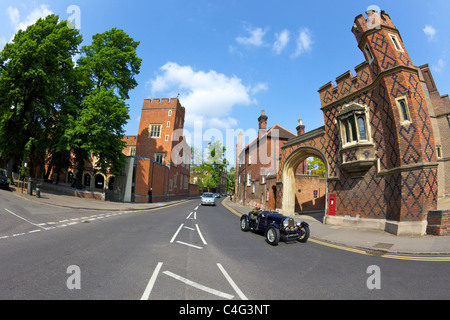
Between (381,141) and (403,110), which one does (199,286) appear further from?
(403,110)

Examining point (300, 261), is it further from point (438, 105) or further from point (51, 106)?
point (51, 106)

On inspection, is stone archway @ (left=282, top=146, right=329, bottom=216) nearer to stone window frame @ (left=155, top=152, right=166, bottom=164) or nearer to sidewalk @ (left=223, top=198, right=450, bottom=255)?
sidewalk @ (left=223, top=198, right=450, bottom=255)

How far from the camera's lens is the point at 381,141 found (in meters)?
11.8

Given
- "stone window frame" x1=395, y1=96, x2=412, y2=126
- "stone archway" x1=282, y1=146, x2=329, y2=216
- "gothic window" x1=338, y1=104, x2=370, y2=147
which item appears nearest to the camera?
"stone window frame" x1=395, y1=96, x2=412, y2=126

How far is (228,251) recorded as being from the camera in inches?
274

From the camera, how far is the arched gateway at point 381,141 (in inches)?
395

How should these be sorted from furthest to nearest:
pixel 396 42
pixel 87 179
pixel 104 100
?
pixel 87 179 → pixel 104 100 → pixel 396 42

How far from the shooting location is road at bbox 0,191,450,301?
3.88 m

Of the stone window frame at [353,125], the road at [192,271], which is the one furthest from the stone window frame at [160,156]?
the stone window frame at [353,125]

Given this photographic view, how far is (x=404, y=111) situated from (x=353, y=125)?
2516mm

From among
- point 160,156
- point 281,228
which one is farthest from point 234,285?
point 160,156

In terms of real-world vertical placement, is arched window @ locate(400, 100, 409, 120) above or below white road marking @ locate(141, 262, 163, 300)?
above

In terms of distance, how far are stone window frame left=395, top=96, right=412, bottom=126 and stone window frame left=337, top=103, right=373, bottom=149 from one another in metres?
1.64

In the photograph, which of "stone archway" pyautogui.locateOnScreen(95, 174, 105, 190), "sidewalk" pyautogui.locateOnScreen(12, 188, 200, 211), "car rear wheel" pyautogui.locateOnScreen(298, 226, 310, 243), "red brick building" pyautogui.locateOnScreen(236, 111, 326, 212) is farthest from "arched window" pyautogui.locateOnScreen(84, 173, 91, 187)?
"car rear wheel" pyautogui.locateOnScreen(298, 226, 310, 243)
